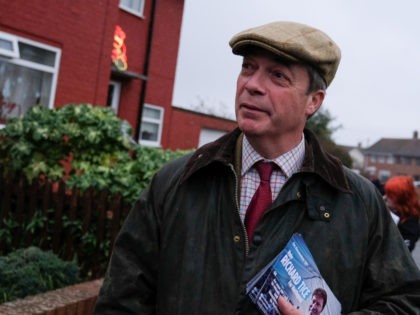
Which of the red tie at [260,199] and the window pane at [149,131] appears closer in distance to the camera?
the red tie at [260,199]

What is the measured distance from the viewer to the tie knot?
83.2 inches

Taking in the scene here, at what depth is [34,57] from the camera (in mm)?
10000

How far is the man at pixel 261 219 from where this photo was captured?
196cm

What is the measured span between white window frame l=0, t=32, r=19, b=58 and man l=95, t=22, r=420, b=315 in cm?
780

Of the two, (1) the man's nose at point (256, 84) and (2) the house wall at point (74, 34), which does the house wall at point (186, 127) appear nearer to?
(2) the house wall at point (74, 34)

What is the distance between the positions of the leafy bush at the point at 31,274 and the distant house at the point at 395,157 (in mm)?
87139

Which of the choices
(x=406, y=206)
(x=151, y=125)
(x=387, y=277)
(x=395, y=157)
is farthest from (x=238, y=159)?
(x=395, y=157)

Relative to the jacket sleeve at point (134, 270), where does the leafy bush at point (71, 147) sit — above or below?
above

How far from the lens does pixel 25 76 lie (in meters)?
10.0

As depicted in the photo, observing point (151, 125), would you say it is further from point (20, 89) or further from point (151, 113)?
point (20, 89)

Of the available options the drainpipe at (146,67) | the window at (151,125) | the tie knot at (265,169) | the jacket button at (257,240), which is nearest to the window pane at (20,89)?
the drainpipe at (146,67)

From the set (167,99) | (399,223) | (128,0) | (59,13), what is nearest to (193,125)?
(167,99)

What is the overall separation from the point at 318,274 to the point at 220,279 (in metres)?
0.33

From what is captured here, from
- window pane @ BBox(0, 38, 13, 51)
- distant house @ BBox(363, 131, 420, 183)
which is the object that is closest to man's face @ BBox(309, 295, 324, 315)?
window pane @ BBox(0, 38, 13, 51)
